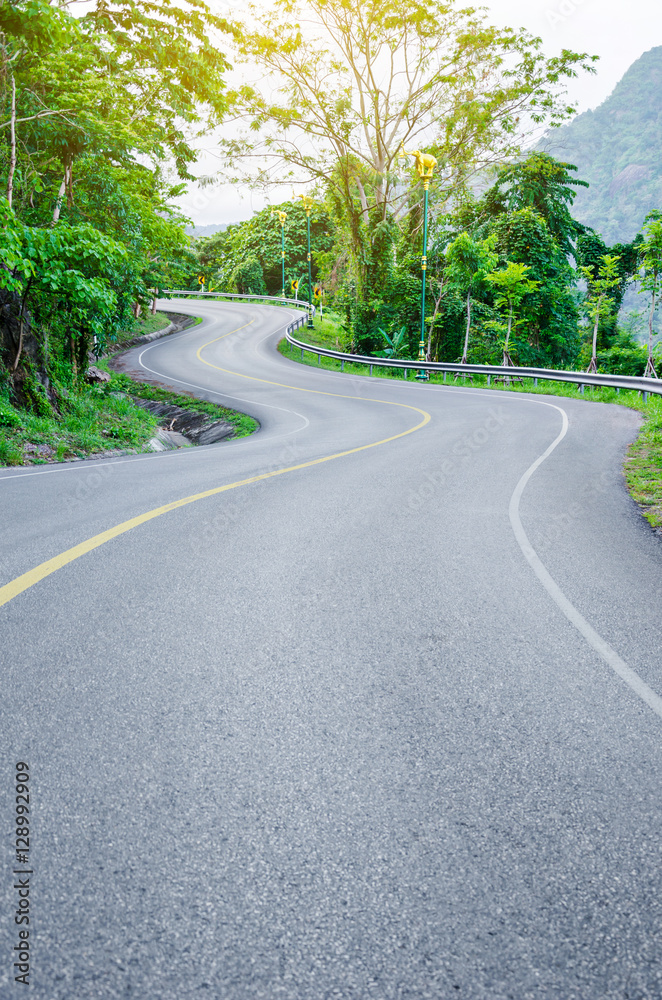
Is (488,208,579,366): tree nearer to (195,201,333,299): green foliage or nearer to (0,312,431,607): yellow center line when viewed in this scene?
(0,312,431,607): yellow center line

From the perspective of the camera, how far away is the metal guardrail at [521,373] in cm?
1879

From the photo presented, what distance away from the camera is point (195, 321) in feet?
189

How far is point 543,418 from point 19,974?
1636 centimetres

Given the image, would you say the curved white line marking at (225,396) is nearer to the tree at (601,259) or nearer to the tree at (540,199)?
the tree at (540,199)

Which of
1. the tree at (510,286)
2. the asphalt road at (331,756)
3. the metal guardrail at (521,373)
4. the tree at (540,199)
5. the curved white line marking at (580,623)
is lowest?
the asphalt road at (331,756)

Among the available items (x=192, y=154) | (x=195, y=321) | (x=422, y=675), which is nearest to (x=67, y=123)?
(x=192, y=154)

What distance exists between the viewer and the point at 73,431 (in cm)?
1423

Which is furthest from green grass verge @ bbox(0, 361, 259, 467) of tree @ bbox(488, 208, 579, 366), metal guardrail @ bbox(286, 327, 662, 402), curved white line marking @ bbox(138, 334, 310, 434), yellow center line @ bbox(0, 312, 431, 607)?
tree @ bbox(488, 208, 579, 366)

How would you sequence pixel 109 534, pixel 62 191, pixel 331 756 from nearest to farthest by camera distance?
pixel 331 756
pixel 109 534
pixel 62 191

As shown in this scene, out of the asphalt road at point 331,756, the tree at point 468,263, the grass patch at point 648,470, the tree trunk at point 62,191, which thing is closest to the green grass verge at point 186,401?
the tree trunk at point 62,191

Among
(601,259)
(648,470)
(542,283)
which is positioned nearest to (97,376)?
(648,470)

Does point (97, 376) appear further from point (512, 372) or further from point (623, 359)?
point (623, 359)

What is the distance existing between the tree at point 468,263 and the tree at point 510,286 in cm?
56

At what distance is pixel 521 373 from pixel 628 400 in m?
6.69
